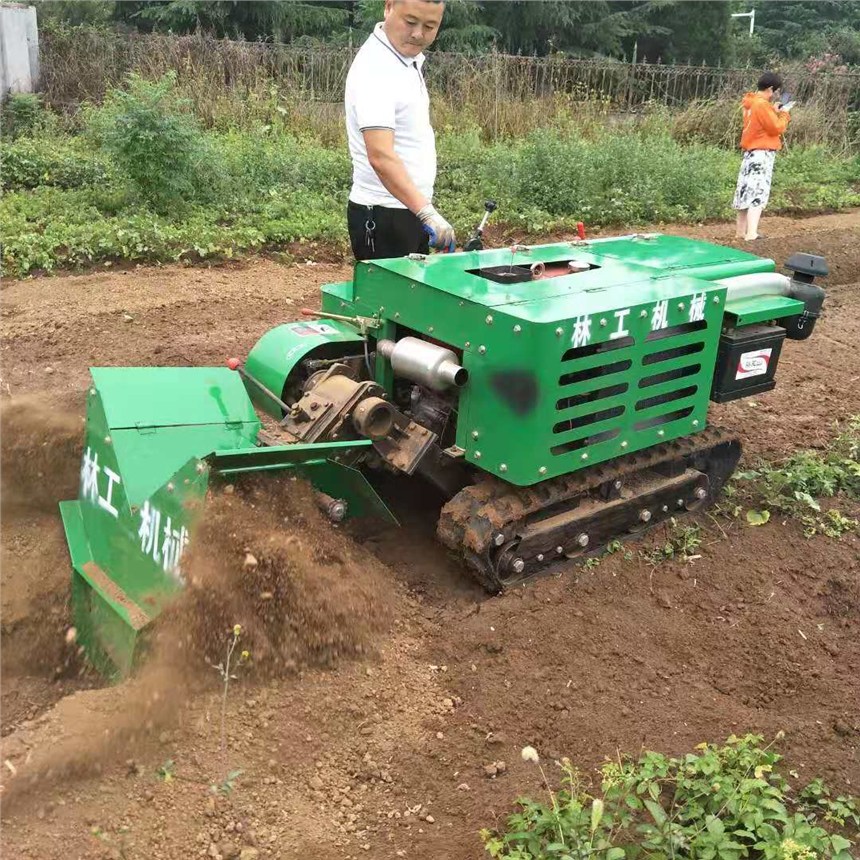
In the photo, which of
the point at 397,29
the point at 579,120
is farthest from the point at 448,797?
the point at 579,120

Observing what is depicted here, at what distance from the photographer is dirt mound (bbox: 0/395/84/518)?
386 centimetres

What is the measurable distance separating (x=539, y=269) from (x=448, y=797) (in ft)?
6.86

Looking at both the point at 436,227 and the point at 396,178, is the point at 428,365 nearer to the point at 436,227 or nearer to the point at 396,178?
the point at 436,227

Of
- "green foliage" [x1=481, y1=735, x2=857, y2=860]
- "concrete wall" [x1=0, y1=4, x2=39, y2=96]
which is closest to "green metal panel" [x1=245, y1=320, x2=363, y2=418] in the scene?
"green foliage" [x1=481, y1=735, x2=857, y2=860]

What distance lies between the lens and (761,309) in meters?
4.18

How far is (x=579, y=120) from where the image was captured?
14031 millimetres

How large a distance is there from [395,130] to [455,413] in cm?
135

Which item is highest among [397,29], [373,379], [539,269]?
[397,29]

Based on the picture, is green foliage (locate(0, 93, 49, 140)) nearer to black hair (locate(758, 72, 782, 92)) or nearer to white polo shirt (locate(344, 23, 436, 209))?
black hair (locate(758, 72, 782, 92))

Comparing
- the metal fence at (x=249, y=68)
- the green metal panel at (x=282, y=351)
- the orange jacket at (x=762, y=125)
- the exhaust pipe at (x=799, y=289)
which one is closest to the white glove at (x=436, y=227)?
the green metal panel at (x=282, y=351)

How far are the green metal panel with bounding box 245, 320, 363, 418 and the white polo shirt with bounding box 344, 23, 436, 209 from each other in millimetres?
766

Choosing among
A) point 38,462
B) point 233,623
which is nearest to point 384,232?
point 38,462

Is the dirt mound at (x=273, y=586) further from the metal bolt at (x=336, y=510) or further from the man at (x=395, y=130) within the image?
the man at (x=395, y=130)

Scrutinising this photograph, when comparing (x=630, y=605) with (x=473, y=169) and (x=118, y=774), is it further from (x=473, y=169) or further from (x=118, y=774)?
(x=473, y=169)
